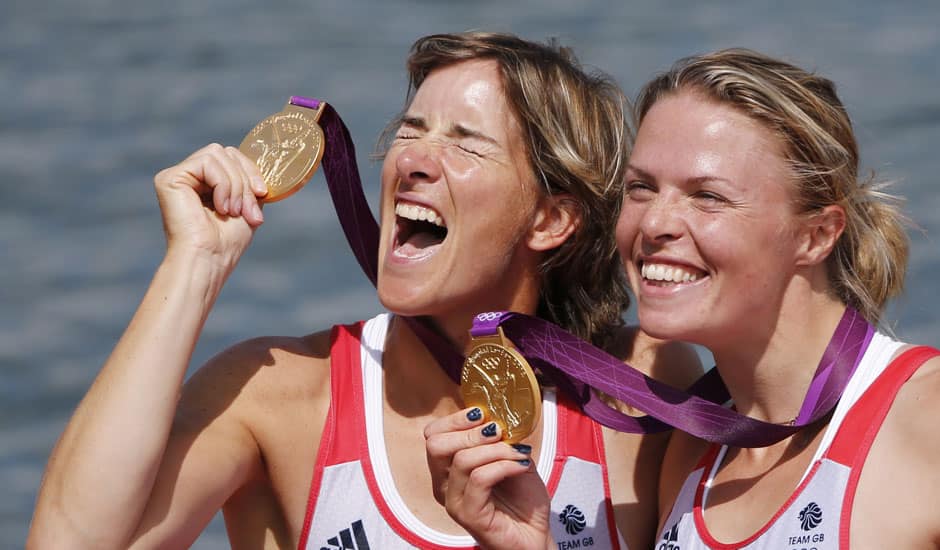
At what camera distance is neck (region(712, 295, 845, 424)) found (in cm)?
389

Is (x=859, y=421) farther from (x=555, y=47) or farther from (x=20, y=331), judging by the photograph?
(x=20, y=331)

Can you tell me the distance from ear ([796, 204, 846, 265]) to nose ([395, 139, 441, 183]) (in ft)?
2.92

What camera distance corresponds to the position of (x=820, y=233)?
153 inches

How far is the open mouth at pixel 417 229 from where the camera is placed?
414 cm

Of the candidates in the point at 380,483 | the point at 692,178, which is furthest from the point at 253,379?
the point at 692,178

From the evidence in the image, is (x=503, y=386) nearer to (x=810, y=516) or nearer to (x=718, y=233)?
(x=718, y=233)

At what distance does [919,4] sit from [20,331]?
6.44 metres

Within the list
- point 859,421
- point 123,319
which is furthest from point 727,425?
point 123,319

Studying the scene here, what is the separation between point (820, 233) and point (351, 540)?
4.37 feet

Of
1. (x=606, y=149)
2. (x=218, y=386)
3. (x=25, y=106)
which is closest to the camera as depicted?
(x=218, y=386)

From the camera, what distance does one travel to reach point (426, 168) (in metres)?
4.08

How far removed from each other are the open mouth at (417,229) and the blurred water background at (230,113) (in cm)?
318

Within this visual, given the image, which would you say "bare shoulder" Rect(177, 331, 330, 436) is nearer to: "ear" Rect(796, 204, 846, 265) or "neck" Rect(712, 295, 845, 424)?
"neck" Rect(712, 295, 845, 424)

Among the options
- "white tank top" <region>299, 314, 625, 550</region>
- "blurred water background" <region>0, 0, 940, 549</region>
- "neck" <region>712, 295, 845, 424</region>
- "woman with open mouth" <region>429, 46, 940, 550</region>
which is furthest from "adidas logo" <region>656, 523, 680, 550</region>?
"blurred water background" <region>0, 0, 940, 549</region>
